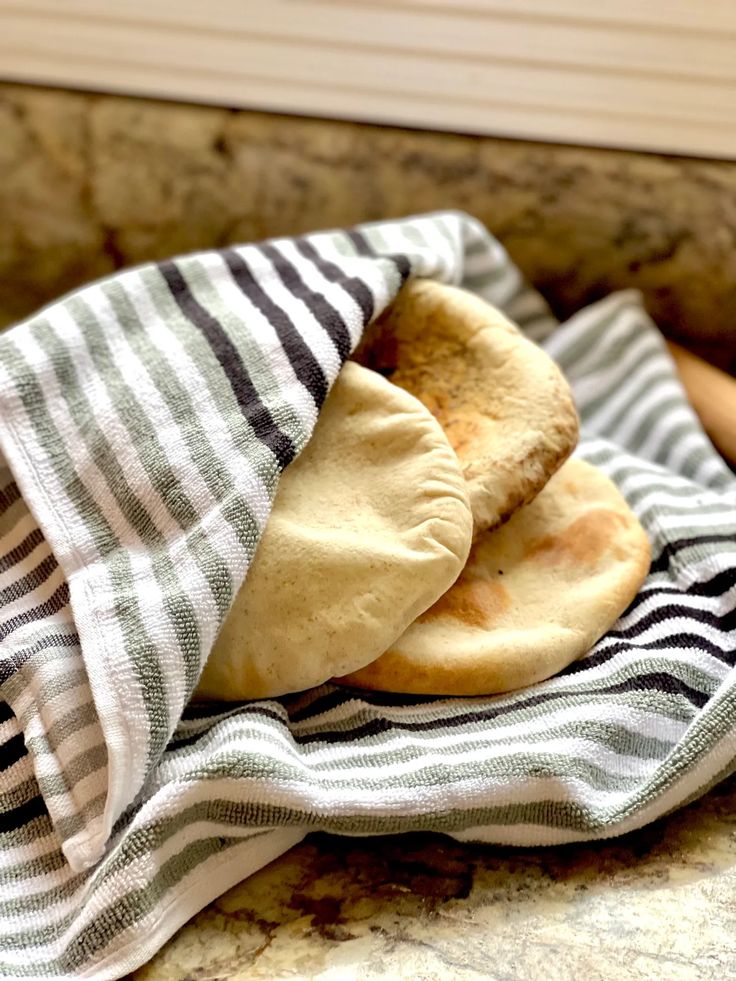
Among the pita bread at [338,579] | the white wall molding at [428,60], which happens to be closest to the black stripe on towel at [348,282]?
the pita bread at [338,579]

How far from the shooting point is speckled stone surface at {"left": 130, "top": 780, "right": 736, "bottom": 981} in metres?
0.52

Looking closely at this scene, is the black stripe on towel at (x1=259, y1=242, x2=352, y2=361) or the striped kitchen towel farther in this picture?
the black stripe on towel at (x1=259, y1=242, x2=352, y2=361)

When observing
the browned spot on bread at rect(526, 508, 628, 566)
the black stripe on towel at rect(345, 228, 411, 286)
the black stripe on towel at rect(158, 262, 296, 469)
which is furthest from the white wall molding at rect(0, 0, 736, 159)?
the browned spot on bread at rect(526, 508, 628, 566)

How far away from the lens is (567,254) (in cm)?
100

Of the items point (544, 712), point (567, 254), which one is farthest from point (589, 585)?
point (567, 254)

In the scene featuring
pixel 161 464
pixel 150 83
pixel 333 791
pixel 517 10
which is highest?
pixel 517 10

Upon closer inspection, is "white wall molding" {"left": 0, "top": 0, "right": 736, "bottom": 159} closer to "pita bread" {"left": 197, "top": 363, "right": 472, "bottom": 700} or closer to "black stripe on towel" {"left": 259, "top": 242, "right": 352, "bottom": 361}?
"black stripe on towel" {"left": 259, "top": 242, "right": 352, "bottom": 361}

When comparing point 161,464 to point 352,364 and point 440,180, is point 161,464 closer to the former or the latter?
point 352,364

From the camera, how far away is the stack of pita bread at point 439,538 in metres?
0.61

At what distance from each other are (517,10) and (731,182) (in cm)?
26

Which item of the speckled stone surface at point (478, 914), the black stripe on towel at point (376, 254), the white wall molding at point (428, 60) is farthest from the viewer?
the white wall molding at point (428, 60)

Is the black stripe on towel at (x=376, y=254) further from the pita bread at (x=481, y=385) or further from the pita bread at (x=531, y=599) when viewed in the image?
the pita bread at (x=531, y=599)

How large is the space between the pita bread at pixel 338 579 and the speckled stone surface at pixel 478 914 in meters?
0.11

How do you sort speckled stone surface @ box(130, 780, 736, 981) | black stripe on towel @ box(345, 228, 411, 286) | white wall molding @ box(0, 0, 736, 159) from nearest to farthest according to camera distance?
1. speckled stone surface @ box(130, 780, 736, 981)
2. black stripe on towel @ box(345, 228, 411, 286)
3. white wall molding @ box(0, 0, 736, 159)
